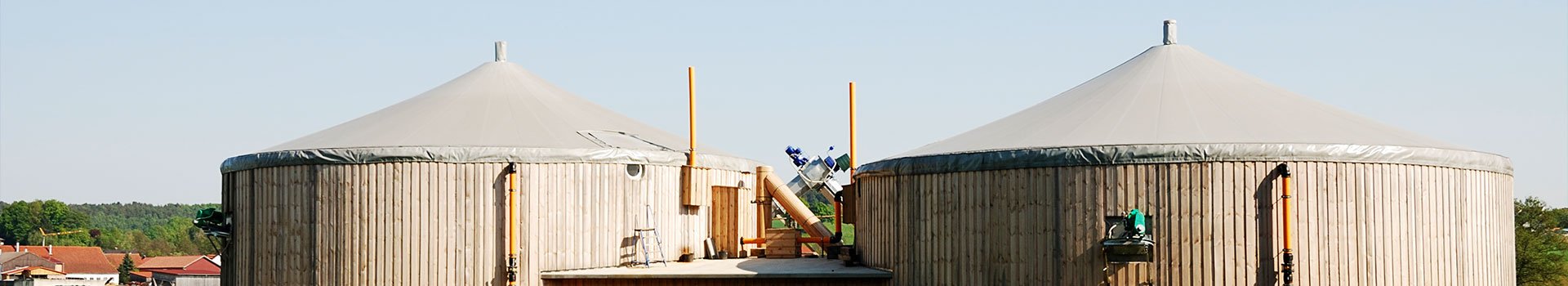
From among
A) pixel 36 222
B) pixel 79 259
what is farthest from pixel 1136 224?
pixel 36 222

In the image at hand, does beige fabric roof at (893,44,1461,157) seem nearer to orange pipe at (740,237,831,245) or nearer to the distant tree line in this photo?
orange pipe at (740,237,831,245)

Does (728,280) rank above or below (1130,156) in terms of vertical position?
below

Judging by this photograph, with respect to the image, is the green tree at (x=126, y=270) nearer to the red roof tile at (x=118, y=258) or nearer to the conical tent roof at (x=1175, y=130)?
the red roof tile at (x=118, y=258)

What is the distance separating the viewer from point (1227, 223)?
23.3 m

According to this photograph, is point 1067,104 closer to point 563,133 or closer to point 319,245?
point 563,133

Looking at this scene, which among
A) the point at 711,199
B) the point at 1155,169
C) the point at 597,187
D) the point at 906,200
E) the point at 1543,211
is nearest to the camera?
the point at 1155,169

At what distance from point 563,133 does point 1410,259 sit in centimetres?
1272

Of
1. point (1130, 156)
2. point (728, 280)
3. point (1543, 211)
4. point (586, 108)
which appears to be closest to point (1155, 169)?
point (1130, 156)

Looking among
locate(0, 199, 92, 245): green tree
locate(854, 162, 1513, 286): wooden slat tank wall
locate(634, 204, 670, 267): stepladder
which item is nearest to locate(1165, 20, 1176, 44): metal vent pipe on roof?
locate(854, 162, 1513, 286): wooden slat tank wall

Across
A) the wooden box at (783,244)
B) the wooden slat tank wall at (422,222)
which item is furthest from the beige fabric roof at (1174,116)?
the wooden slat tank wall at (422,222)

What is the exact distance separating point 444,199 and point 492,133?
1.62 m

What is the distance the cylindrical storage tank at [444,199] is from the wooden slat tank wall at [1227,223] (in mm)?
6010

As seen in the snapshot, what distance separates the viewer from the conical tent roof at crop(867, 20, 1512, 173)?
23.7 m

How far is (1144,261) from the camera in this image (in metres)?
23.7
